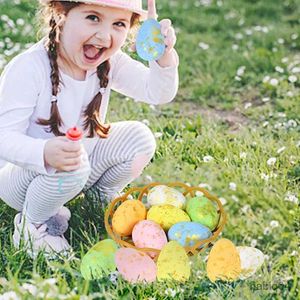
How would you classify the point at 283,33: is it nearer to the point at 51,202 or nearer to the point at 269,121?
the point at 269,121

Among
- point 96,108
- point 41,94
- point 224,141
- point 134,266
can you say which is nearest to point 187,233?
point 134,266

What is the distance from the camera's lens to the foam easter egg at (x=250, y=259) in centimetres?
260

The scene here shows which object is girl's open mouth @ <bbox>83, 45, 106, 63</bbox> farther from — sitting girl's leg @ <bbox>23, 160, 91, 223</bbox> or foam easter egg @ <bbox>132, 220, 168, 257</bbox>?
foam easter egg @ <bbox>132, 220, 168, 257</bbox>

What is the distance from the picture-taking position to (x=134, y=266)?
2500 mm

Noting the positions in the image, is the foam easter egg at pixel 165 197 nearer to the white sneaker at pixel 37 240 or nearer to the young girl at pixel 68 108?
the young girl at pixel 68 108

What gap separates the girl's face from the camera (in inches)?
105

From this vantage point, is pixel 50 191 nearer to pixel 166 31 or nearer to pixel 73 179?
pixel 73 179

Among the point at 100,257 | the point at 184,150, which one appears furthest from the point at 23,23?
the point at 100,257

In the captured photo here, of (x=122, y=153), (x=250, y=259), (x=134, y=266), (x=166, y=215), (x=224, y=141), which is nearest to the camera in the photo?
(x=134, y=266)

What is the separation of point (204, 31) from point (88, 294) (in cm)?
318

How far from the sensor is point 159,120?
12.9 feet

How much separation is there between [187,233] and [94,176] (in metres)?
0.49

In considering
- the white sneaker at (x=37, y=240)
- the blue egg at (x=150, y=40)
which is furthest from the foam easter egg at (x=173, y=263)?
the blue egg at (x=150, y=40)

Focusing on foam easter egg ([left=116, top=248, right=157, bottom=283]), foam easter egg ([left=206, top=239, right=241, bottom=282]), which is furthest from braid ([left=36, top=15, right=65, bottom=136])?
foam easter egg ([left=206, top=239, right=241, bottom=282])
